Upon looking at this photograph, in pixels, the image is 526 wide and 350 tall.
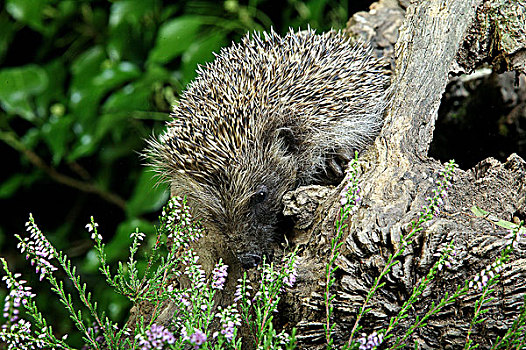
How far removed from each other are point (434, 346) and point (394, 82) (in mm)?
728

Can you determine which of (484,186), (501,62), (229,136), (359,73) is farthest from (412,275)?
(501,62)

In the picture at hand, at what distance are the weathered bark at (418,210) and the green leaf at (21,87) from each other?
1.27m

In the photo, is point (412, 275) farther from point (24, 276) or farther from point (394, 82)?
point (24, 276)

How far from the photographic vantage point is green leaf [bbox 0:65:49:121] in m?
1.99

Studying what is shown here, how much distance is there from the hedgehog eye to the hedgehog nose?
168 mm

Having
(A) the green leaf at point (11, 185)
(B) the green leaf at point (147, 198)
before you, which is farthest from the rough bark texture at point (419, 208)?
(A) the green leaf at point (11, 185)

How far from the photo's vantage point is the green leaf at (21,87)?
1990mm

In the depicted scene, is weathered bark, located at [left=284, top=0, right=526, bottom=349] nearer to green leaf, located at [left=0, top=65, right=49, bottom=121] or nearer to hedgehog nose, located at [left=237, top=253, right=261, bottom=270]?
hedgehog nose, located at [left=237, top=253, right=261, bottom=270]

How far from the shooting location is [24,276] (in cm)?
246

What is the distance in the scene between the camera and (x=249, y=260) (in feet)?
4.14

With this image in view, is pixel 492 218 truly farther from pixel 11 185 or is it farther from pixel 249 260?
pixel 11 185

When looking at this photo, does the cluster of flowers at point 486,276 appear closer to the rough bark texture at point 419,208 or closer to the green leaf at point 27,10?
the rough bark texture at point 419,208

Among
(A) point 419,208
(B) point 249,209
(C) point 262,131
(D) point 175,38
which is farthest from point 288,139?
(D) point 175,38

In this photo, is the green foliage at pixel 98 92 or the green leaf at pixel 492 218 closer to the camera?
the green leaf at pixel 492 218
